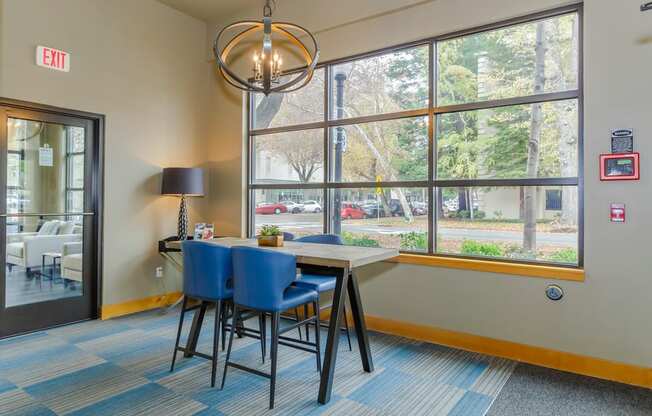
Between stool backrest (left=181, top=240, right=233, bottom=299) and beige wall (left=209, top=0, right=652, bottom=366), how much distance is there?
6.27ft

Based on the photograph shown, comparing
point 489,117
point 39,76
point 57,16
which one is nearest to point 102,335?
point 39,76

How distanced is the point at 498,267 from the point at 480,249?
0.84 ft

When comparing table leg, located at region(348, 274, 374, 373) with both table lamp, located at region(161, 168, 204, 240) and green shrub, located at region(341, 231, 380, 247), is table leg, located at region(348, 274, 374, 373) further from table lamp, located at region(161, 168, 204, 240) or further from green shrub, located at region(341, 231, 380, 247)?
table lamp, located at region(161, 168, 204, 240)

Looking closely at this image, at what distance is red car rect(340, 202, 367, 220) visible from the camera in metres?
4.28

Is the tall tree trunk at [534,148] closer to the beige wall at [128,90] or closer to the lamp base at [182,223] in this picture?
the lamp base at [182,223]

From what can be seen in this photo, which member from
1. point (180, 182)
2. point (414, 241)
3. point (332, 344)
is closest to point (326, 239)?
point (414, 241)

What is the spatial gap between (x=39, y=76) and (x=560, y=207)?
472 cm

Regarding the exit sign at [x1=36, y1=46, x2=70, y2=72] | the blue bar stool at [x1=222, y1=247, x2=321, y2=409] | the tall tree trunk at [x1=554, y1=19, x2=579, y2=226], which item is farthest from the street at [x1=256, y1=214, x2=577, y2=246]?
the exit sign at [x1=36, y1=46, x2=70, y2=72]

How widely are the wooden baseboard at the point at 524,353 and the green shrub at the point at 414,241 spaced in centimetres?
71

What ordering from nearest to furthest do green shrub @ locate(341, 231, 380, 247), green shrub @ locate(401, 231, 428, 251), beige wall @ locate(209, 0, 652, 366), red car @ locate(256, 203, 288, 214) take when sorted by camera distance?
1. beige wall @ locate(209, 0, 652, 366)
2. green shrub @ locate(401, 231, 428, 251)
3. green shrub @ locate(341, 231, 380, 247)
4. red car @ locate(256, 203, 288, 214)

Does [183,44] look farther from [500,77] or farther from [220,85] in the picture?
[500,77]

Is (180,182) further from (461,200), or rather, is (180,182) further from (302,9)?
(461,200)

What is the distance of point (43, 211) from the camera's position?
13.0 feet

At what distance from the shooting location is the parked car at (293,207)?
4741mm
